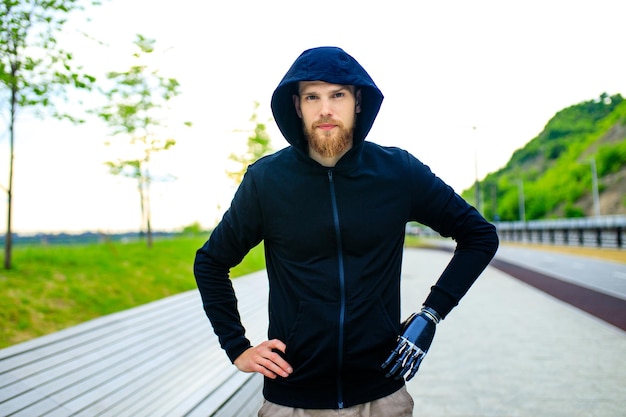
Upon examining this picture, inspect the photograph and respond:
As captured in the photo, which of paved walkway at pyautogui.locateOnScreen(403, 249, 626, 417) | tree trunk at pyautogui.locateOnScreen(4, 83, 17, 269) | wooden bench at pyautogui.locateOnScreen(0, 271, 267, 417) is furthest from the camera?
tree trunk at pyautogui.locateOnScreen(4, 83, 17, 269)

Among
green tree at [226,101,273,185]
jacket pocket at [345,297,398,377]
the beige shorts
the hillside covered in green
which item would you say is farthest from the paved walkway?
the hillside covered in green

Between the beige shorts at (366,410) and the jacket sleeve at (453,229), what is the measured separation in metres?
0.37

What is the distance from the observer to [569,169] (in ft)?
328

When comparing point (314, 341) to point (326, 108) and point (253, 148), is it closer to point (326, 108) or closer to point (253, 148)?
point (326, 108)

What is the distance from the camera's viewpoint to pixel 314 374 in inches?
77.7

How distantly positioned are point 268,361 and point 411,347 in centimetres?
51

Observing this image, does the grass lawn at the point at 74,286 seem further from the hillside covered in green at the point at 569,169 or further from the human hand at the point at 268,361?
the hillside covered in green at the point at 569,169

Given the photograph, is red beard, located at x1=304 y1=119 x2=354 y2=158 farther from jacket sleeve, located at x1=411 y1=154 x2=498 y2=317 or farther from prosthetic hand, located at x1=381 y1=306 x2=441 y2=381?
prosthetic hand, located at x1=381 y1=306 x2=441 y2=381

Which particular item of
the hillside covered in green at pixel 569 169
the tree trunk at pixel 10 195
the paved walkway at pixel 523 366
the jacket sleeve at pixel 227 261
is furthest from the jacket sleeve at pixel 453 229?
the hillside covered in green at pixel 569 169

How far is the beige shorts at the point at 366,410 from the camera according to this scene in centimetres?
199

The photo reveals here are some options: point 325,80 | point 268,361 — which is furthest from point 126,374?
point 325,80

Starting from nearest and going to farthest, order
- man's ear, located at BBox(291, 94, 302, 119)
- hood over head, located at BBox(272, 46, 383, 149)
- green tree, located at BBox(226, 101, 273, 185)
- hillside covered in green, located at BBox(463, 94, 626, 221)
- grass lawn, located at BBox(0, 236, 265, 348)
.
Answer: hood over head, located at BBox(272, 46, 383, 149)
man's ear, located at BBox(291, 94, 302, 119)
grass lawn, located at BBox(0, 236, 265, 348)
green tree, located at BBox(226, 101, 273, 185)
hillside covered in green, located at BBox(463, 94, 626, 221)

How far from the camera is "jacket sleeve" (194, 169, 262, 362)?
6.93ft

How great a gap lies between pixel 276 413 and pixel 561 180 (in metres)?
108
